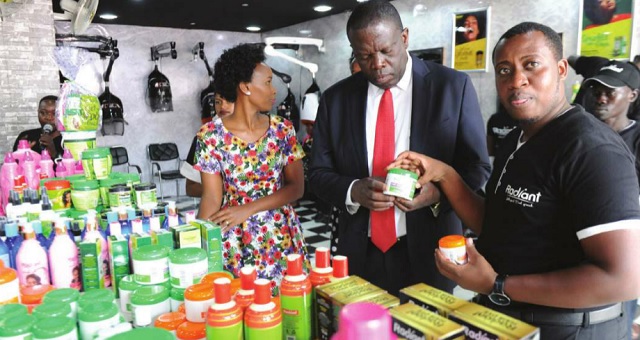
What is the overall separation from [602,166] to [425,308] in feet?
1.69

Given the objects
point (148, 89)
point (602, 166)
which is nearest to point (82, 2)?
point (602, 166)

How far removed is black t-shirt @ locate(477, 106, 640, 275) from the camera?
1.00 metres

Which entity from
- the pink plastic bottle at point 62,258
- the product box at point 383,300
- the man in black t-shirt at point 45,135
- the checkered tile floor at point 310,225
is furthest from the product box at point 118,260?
the checkered tile floor at point 310,225

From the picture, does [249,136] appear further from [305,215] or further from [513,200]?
[305,215]

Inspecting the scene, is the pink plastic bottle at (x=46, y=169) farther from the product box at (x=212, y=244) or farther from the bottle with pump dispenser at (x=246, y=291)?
the bottle with pump dispenser at (x=246, y=291)

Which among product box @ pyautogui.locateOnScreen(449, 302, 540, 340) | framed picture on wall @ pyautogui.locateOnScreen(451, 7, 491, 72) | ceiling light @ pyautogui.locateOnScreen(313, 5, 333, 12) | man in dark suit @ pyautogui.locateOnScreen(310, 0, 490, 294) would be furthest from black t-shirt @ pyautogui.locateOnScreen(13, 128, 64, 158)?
framed picture on wall @ pyautogui.locateOnScreen(451, 7, 491, 72)

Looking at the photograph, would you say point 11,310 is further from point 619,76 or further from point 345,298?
point 619,76

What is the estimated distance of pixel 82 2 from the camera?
3.27 m

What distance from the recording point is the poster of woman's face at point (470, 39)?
17.8 feet

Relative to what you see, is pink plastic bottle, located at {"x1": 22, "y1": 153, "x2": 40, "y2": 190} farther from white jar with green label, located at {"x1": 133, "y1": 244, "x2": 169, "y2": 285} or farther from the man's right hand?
the man's right hand

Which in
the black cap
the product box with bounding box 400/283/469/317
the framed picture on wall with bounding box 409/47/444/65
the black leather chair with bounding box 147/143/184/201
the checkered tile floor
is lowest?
the checkered tile floor

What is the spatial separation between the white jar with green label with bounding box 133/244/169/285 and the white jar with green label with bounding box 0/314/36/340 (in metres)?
0.36

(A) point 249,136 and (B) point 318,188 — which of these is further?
(A) point 249,136

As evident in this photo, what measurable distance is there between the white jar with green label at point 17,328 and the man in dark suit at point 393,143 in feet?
3.45
